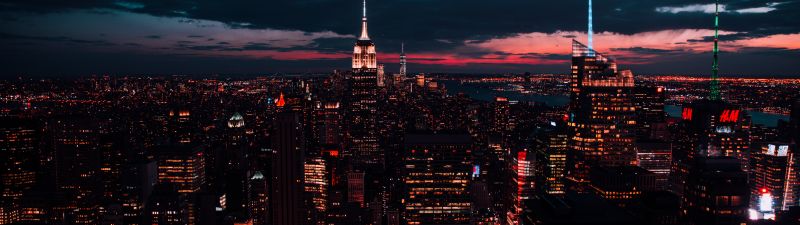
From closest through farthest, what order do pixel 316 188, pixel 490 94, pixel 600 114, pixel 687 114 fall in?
1. pixel 316 188
2. pixel 687 114
3. pixel 600 114
4. pixel 490 94

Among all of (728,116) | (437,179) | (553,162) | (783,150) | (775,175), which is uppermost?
(728,116)

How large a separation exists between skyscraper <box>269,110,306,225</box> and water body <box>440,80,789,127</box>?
1972 inches

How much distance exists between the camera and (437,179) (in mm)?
56406

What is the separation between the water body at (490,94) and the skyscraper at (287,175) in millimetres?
77397

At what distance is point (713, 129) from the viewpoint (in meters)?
68.8

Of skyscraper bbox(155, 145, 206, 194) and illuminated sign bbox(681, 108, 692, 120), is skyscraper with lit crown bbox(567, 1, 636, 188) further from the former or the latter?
skyscraper bbox(155, 145, 206, 194)

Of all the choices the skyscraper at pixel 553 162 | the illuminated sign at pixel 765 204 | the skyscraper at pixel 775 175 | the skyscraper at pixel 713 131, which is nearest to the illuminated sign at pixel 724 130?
the skyscraper at pixel 713 131

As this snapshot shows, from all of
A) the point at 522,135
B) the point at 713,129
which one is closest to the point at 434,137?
the point at 713,129

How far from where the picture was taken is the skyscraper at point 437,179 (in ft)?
183

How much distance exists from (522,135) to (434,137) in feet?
167

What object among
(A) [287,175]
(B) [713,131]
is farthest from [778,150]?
(A) [287,175]

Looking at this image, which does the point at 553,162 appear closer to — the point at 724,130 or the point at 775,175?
the point at 724,130

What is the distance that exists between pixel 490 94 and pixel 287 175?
117 meters

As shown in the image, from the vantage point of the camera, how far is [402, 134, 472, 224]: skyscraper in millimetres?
55875
